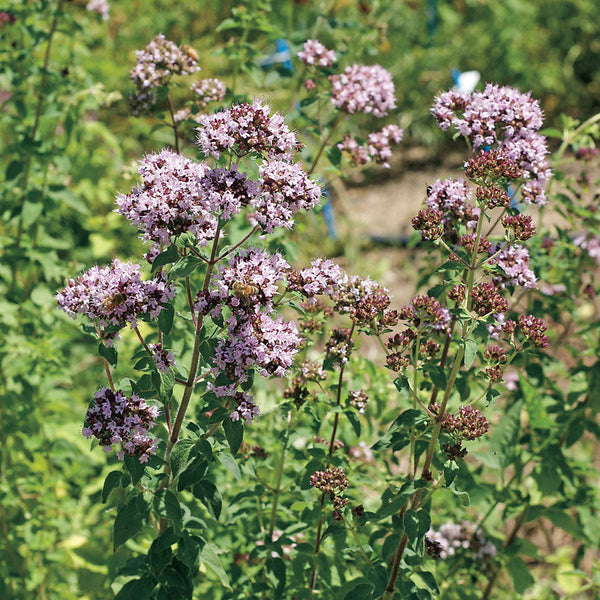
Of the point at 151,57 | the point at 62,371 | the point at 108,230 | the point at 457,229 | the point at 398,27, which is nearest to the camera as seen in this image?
the point at 457,229

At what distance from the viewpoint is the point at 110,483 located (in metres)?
2.17

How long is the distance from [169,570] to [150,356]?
718mm

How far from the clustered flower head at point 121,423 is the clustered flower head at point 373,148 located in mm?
1543

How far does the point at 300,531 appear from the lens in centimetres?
270

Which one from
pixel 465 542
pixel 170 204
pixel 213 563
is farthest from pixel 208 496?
pixel 465 542

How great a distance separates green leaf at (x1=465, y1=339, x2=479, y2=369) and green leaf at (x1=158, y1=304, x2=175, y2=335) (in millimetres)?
870

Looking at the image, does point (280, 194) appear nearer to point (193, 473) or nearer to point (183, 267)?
point (183, 267)

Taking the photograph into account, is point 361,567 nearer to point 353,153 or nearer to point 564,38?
point 353,153

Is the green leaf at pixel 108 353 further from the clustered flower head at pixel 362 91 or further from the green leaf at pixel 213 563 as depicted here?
the clustered flower head at pixel 362 91

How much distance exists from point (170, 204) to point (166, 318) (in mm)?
336

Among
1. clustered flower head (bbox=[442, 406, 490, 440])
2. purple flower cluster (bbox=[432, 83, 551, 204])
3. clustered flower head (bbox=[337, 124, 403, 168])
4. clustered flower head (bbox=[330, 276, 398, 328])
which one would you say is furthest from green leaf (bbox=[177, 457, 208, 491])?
clustered flower head (bbox=[337, 124, 403, 168])

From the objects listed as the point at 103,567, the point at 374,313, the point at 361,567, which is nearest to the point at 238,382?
the point at 374,313

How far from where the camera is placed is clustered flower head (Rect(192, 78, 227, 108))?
3.06 m

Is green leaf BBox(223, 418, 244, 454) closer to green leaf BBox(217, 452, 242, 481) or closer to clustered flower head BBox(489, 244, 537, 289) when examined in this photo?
green leaf BBox(217, 452, 242, 481)
